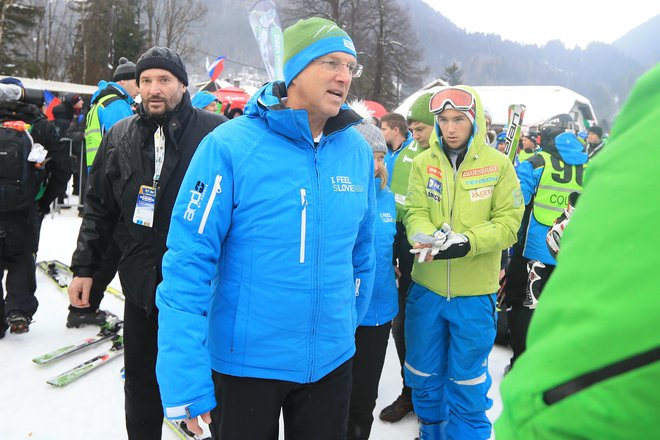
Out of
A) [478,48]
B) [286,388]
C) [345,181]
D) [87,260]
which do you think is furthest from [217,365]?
[478,48]

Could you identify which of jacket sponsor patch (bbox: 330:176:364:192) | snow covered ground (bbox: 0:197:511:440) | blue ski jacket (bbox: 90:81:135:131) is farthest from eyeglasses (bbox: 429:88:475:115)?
blue ski jacket (bbox: 90:81:135:131)

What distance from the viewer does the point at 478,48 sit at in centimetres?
15650

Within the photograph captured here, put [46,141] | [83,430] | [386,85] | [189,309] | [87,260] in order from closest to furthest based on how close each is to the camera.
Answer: [189,309]
[87,260]
[83,430]
[46,141]
[386,85]

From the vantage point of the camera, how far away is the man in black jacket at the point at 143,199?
99.8 inches

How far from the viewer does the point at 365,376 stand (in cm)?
294

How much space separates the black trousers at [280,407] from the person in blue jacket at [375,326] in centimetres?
89

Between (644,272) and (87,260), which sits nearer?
(644,272)

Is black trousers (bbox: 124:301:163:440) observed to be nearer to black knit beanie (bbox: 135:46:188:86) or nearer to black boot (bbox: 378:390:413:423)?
black knit beanie (bbox: 135:46:188:86)

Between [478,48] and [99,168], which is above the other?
[478,48]

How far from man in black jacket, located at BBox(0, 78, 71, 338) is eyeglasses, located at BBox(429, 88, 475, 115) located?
3664 mm

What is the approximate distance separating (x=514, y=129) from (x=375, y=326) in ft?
13.6

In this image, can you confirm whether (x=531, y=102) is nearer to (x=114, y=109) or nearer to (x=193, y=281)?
(x=114, y=109)

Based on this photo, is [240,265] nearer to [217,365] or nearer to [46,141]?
[217,365]

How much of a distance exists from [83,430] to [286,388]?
2.29 m
